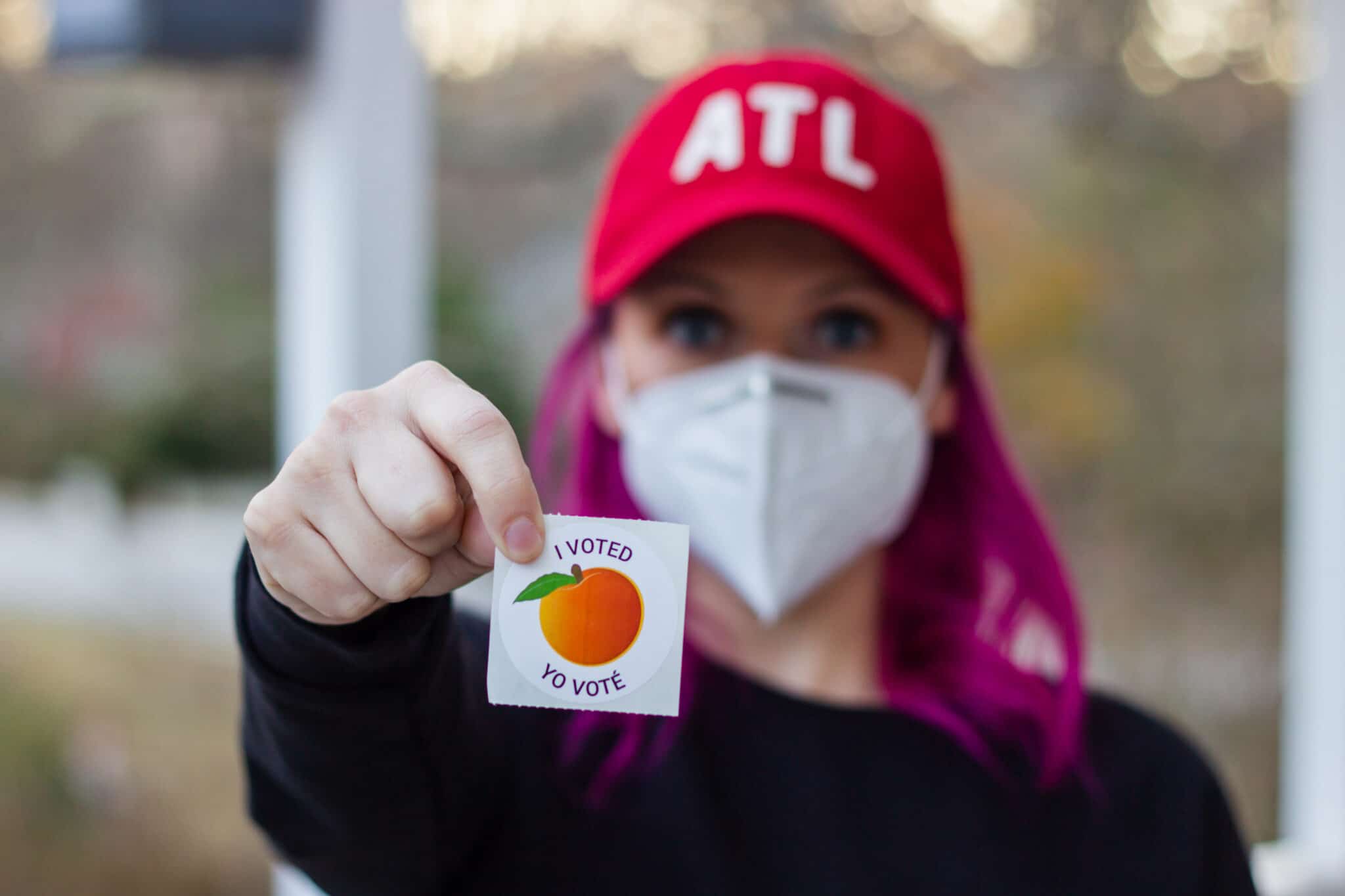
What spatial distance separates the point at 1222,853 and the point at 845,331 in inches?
25.4

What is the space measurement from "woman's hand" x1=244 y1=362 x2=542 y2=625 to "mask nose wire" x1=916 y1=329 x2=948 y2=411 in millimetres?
662

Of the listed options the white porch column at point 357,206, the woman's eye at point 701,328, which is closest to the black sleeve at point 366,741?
the woman's eye at point 701,328

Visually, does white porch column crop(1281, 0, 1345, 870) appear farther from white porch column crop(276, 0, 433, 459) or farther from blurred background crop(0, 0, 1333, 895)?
white porch column crop(276, 0, 433, 459)

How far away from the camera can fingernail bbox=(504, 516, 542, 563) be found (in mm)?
603

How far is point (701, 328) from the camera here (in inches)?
43.1

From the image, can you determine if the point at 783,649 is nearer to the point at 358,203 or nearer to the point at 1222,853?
the point at 1222,853

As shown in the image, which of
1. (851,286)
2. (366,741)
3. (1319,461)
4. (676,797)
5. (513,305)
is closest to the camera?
(366,741)

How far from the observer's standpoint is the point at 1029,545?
1.29m

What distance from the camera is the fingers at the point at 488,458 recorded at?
0.60m

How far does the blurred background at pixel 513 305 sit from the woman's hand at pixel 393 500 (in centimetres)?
110

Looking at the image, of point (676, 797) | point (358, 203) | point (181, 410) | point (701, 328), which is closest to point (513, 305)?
point (358, 203)

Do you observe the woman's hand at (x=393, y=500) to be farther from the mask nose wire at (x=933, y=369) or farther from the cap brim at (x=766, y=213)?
the mask nose wire at (x=933, y=369)

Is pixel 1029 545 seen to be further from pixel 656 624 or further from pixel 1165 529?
pixel 1165 529

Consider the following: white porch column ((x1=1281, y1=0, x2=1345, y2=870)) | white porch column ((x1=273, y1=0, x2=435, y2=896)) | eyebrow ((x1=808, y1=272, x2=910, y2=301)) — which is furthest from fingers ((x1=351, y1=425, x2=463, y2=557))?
white porch column ((x1=1281, y1=0, x2=1345, y2=870))
